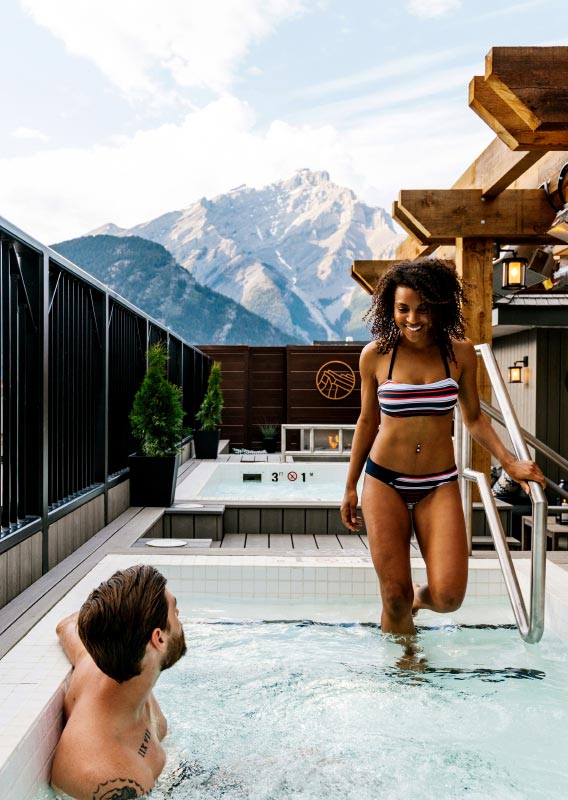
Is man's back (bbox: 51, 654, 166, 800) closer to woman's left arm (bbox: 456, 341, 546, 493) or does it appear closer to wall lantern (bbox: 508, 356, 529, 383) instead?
woman's left arm (bbox: 456, 341, 546, 493)

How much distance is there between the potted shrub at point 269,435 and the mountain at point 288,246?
235ft

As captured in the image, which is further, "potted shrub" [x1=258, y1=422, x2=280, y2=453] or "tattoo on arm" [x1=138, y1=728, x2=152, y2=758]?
"potted shrub" [x1=258, y1=422, x2=280, y2=453]

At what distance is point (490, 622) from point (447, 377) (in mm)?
1448

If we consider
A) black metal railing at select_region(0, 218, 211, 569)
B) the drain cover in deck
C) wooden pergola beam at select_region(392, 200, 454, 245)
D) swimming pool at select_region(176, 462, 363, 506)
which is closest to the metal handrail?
black metal railing at select_region(0, 218, 211, 569)

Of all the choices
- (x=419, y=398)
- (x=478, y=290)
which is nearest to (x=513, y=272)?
(x=478, y=290)

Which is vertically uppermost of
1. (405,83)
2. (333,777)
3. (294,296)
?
(405,83)

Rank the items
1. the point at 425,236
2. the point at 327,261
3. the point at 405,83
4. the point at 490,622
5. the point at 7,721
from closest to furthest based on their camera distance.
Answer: the point at 7,721, the point at 490,622, the point at 425,236, the point at 405,83, the point at 327,261

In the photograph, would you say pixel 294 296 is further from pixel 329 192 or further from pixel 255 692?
pixel 255 692

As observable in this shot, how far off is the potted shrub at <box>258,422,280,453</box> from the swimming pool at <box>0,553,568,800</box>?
35.5 ft

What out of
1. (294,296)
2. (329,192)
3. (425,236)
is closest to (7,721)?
(425,236)

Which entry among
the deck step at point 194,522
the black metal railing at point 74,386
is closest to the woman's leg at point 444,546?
the black metal railing at point 74,386

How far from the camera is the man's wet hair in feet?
5.81

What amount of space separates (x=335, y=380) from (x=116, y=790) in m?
13.7

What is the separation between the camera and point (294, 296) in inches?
3851
